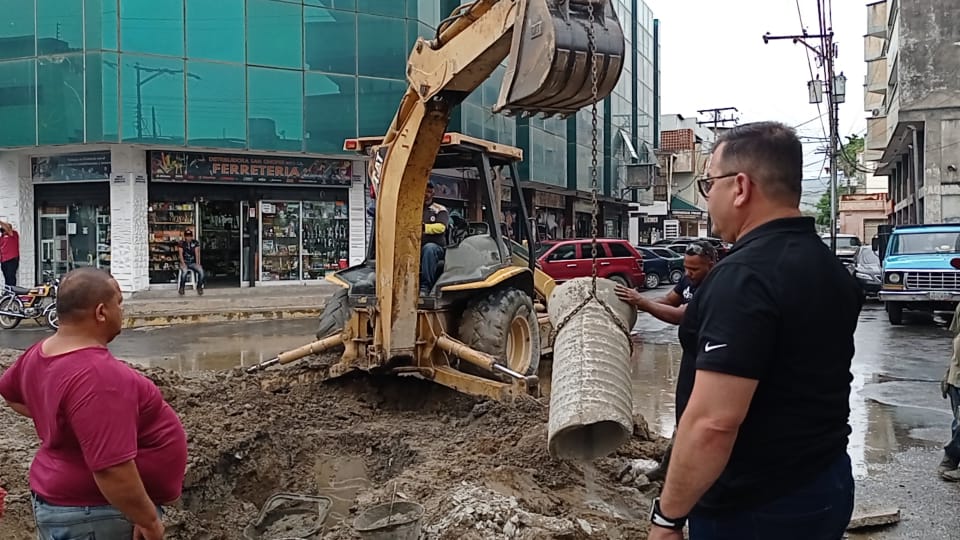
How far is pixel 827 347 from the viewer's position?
234 centimetres

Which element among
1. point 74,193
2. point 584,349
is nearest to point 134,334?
point 74,193

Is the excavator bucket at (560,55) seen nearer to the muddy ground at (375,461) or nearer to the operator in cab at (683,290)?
the operator in cab at (683,290)

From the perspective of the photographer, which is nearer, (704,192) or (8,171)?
(704,192)

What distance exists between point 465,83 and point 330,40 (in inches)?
675

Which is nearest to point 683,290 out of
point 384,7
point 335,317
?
point 335,317

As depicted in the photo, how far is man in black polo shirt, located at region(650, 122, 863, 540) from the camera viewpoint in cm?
220

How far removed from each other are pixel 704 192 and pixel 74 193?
2207cm

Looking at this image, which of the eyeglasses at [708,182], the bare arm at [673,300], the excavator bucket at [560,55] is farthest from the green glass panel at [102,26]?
the eyeglasses at [708,182]

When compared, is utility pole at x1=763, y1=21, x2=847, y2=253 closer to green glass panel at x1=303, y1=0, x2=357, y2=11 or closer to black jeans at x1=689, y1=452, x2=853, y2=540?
green glass panel at x1=303, y1=0, x2=357, y2=11

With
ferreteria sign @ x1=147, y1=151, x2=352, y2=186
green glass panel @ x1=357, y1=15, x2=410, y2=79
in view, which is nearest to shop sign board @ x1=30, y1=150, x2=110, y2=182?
ferreteria sign @ x1=147, y1=151, x2=352, y2=186

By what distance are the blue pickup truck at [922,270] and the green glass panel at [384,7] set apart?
13842 mm

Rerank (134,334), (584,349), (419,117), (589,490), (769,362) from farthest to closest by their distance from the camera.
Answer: (134,334)
(419,117)
(589,490)
(584,349)
(769,362)

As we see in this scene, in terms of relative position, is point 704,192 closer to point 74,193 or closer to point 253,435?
point 253,435

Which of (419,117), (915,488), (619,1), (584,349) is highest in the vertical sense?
(619,1)
